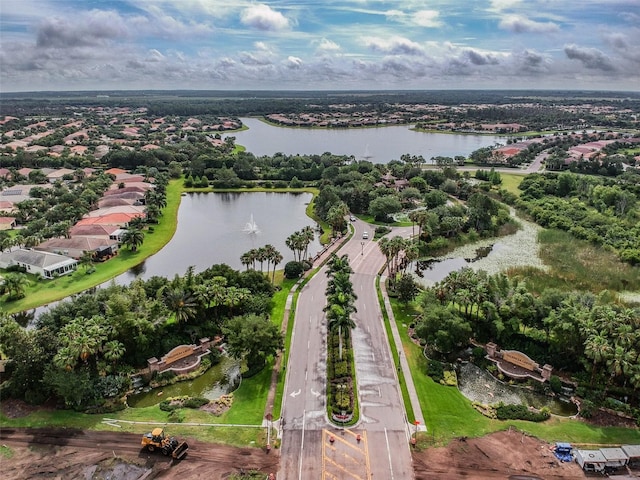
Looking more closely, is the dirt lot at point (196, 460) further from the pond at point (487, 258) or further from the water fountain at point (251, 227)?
the water fountain at point (251, 227)

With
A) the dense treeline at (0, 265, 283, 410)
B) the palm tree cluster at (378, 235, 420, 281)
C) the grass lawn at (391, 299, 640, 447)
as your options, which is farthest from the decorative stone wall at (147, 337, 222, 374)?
the palm tree cluster at (378, 235, 420, 281)

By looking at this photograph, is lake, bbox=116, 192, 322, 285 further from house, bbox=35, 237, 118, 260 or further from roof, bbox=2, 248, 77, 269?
roof, bbox=2, 248, 77, 269

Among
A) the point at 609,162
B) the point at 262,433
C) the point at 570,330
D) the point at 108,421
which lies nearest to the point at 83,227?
the point at 108,421

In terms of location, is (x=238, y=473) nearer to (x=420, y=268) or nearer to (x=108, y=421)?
(x=108, y=421)

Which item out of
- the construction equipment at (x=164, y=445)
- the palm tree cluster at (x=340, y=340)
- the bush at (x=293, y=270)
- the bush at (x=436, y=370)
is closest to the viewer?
the construction equipment at (x=164, y=445)

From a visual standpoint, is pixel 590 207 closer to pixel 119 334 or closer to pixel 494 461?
pixel 494 461

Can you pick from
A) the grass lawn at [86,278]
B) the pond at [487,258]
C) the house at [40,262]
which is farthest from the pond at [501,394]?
the house at [40,262]

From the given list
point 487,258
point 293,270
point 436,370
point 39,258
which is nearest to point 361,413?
point 436,370
